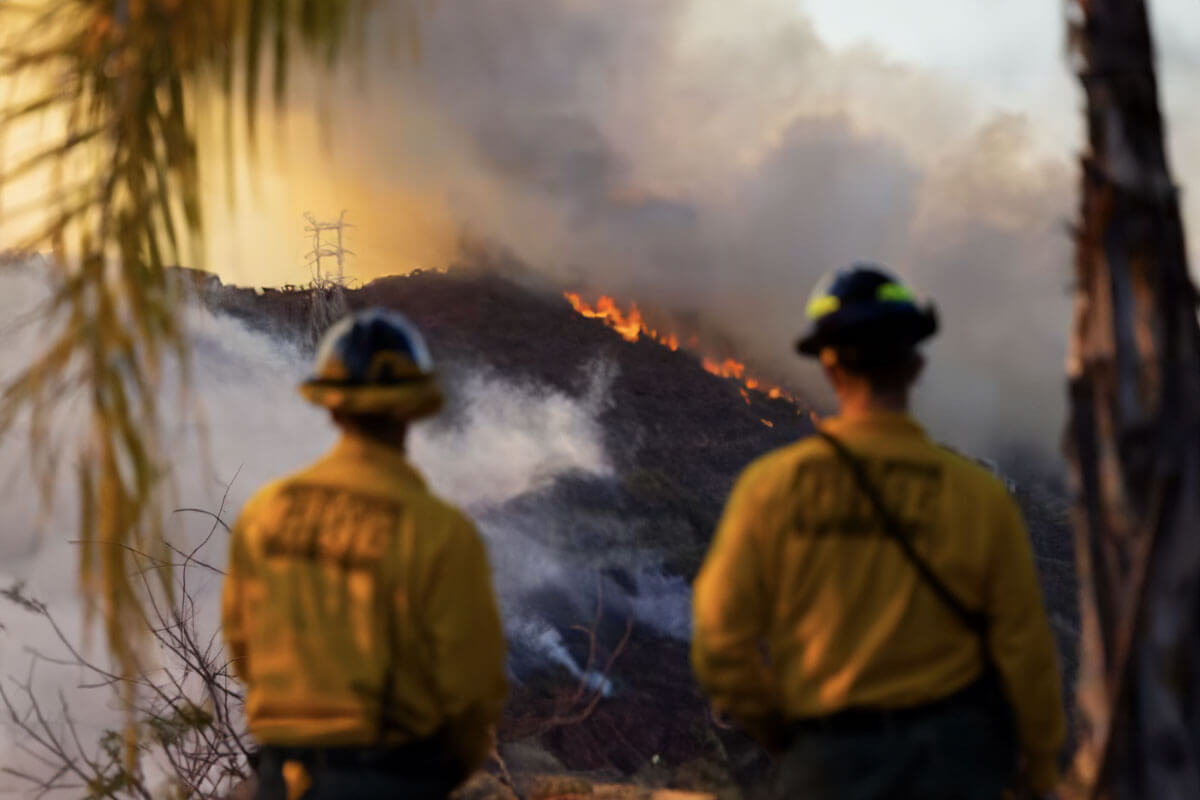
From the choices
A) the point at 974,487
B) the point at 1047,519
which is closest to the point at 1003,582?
the point at 974,487

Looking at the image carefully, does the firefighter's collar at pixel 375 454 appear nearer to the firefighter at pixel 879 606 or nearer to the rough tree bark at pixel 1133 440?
the firefighter at pixel 879 606

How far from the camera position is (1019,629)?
2574 mm

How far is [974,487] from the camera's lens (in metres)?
2.59

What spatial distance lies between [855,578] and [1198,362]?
4.53ft

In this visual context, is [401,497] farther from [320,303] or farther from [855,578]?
[320,303]

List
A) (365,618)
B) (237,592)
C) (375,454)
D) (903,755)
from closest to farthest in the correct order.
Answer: (903,755) → (365,618) → (375,454) → (237,592)

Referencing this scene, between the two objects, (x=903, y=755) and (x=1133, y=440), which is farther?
(x=1133, y=440)

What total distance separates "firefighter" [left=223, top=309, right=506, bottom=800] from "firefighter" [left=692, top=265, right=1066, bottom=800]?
0.63m

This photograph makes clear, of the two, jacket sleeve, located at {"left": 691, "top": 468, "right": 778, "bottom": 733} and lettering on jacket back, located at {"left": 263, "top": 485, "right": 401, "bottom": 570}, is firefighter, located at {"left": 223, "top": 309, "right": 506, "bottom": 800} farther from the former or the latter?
jacket sleeve, located at {"left": 691, "top": 468, "right": 778, "bottom": 733}

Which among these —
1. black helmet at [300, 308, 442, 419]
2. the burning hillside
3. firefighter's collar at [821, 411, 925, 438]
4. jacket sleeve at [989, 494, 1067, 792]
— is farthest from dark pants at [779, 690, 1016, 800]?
the burning hillside

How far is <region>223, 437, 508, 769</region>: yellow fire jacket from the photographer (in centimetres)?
261

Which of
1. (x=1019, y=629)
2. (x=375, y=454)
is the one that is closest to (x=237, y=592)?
(x=375, y=454)

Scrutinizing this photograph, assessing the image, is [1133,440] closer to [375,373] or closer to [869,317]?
[869,317]

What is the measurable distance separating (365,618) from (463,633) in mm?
243
